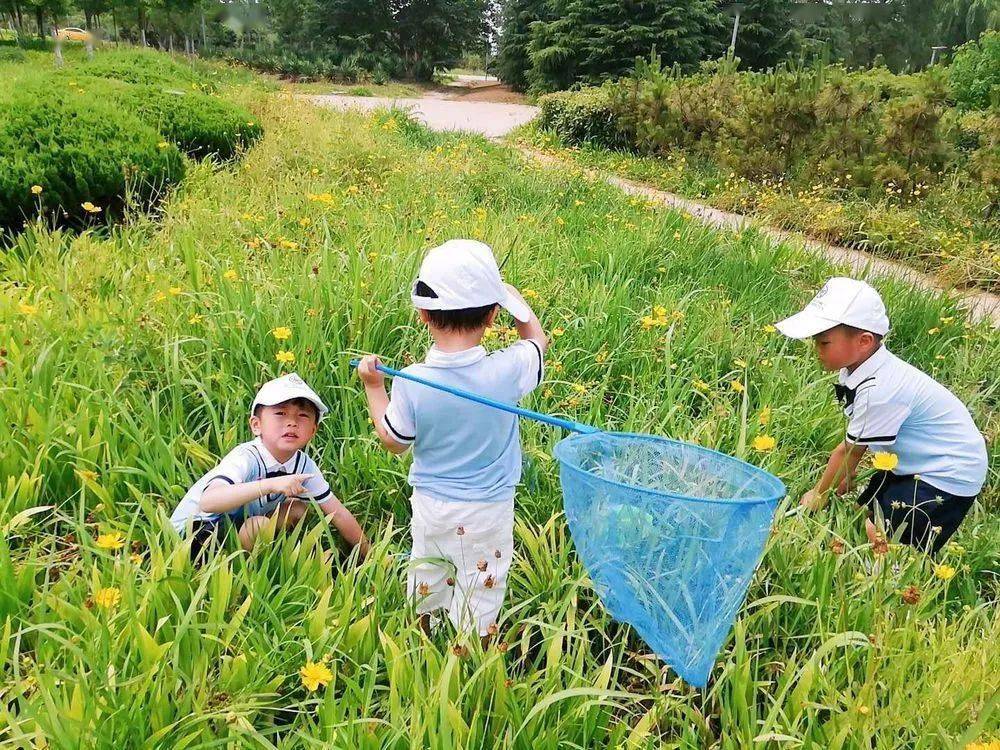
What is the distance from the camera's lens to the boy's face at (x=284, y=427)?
2.13m

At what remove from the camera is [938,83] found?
726cm

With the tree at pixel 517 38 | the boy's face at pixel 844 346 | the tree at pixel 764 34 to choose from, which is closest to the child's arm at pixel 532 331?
the boy's face at pixel 844 346

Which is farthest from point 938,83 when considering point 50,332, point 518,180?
point 50,332

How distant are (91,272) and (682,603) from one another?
314 centimetres

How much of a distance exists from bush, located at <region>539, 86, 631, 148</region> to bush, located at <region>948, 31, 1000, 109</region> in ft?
21.9

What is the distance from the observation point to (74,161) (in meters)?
4.47

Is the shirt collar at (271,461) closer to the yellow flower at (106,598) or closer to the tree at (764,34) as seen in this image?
the yellow flower at (106,598)

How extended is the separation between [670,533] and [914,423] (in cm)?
139

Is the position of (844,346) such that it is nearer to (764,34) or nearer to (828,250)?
(828,250)

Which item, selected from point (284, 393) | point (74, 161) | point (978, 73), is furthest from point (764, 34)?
point (284, 393)

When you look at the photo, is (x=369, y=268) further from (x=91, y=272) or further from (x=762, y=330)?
(x=762, y=330)

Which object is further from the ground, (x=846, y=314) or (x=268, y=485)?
(x=846, y=314)

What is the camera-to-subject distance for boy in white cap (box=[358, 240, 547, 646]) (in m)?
1.74

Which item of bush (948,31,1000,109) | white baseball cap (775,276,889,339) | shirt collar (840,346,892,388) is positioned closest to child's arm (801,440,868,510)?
shirt collar (840,346,892,388)
